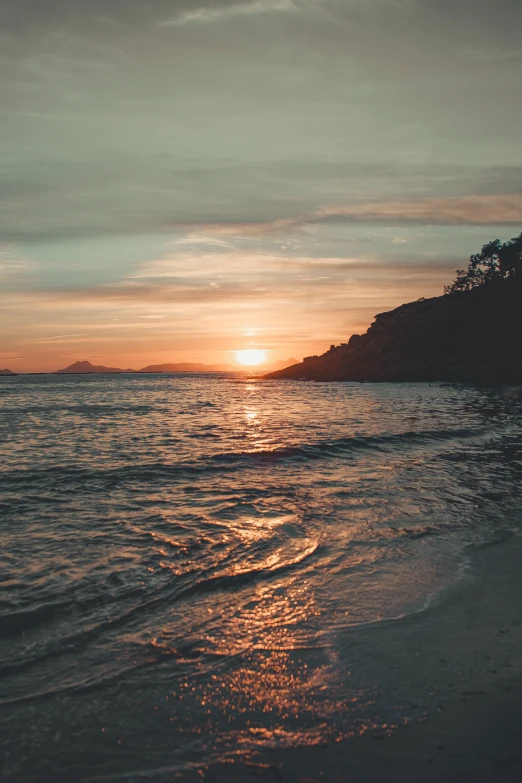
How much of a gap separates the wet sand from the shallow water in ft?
0.63

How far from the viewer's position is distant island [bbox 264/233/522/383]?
9169 cm

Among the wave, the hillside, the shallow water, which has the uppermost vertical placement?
the hillside

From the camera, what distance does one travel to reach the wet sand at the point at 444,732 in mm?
3713

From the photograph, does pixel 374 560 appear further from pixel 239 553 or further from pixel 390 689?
pixel 390 689

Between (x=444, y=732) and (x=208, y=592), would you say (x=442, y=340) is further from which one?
(x=444, y=732)

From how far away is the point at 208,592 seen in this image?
711cm

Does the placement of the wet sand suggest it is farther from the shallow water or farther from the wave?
the wave

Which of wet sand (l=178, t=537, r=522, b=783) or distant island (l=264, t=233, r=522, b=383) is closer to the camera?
wet sand (l=178, t=537, r=522, b=783)

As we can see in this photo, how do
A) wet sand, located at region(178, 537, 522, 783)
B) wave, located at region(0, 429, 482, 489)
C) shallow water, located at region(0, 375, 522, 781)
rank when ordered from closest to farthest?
wet sand, located at region(178, 537, 522, 783) → shallow water, located at region(0, 375, 522, 781) → wave, located at region(0, 429, 482, 489)

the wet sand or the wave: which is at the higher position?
the wave

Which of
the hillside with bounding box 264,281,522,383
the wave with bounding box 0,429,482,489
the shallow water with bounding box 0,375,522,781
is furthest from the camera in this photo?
the hillside with bounding box 264,281,522,383

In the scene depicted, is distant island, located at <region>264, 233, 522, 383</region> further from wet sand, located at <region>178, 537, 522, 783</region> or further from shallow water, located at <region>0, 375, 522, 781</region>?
wet sand, located at <region>178, 537, 522, 783</region>

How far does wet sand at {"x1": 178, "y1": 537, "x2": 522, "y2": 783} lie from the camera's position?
3.71m

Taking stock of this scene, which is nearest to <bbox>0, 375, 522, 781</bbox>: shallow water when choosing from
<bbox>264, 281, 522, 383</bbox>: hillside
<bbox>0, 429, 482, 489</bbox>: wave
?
<bbox>0, 429, 482, 489</bbox>: wave
